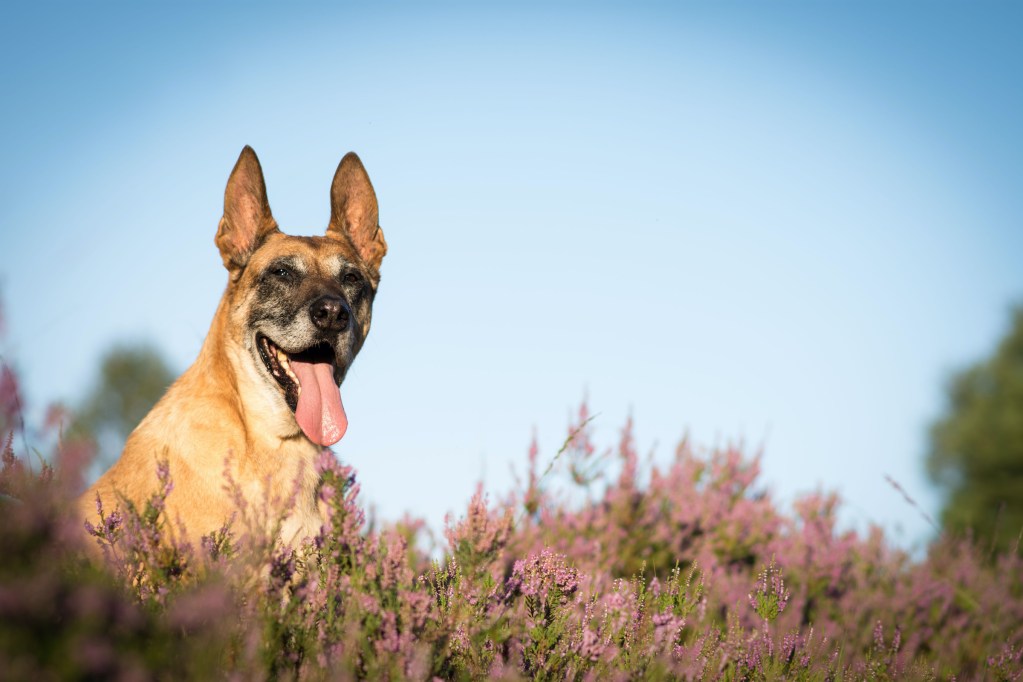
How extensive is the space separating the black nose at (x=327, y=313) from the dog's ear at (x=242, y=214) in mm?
786

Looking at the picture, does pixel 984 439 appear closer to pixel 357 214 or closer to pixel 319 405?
pixel 357 214

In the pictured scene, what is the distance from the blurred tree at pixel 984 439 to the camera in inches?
985

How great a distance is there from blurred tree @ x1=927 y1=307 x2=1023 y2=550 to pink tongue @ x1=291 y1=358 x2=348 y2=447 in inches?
867

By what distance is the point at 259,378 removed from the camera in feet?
16.2

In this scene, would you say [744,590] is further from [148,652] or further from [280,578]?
[148,652]

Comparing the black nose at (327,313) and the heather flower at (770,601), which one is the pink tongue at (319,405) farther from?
the heather flower at (770,601)

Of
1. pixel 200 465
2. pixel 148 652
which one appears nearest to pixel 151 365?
pixel 200 465

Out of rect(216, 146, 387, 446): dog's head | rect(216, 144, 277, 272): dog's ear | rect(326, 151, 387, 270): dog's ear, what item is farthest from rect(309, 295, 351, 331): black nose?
rect(326, 151, 387, 270): dog's ear

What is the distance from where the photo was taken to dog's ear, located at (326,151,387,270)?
621 centimetres

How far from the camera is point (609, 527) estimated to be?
7.32 meters

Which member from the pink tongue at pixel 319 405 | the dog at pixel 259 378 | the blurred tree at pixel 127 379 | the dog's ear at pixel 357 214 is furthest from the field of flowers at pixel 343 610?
the blurred tree at pixel 127 379

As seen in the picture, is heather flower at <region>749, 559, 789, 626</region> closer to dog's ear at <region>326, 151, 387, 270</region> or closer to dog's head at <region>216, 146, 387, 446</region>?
dog's head at <region>216, 146, 387, 446</region>

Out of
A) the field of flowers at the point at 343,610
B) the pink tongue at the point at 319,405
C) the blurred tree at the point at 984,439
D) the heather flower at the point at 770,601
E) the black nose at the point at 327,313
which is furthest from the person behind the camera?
the blurred tree at the point at 984,439

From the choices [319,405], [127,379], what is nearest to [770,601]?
[319,405]
